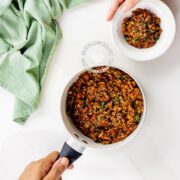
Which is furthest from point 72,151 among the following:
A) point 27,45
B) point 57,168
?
point 27,45

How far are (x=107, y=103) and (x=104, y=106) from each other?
0.01m

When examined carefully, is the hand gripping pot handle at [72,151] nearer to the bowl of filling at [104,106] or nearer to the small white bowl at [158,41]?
the bowl of filling at [104,106]

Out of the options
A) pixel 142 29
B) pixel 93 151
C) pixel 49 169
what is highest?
pixel 142 29

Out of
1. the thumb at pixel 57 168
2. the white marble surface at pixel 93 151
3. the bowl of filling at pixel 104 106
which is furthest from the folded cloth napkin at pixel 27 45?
the thumb at pixel 57 168

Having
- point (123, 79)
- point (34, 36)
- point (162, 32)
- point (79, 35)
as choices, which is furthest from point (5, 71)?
point (162, 32)

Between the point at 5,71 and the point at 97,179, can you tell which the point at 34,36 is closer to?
the point at 5,71

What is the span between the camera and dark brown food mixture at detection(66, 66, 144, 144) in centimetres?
107

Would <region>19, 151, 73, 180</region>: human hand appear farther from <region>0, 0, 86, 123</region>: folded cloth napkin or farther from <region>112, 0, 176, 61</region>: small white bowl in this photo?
<region>112, 0, 176, 61</region>: small white bowl

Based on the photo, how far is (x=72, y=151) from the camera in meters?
0.99

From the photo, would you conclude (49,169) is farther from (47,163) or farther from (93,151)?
(93,151)

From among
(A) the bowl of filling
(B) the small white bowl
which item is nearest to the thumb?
(A) the bowl of filling

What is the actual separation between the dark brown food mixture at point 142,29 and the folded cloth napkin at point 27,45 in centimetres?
16

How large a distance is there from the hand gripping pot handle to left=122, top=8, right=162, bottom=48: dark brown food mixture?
0.34 m

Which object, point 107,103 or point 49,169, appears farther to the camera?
point 107,103
